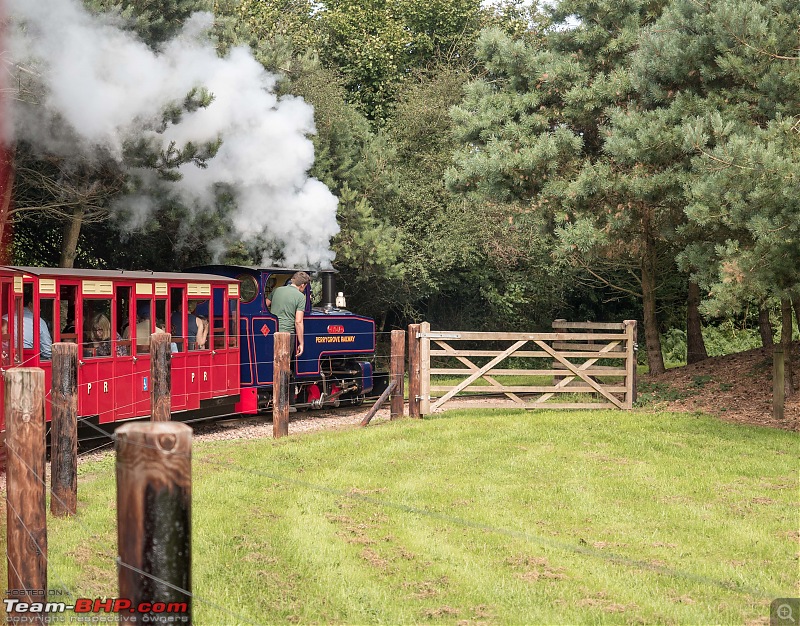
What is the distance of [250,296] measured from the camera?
16.3m

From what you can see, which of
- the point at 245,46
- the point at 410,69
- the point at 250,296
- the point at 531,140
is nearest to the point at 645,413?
the point at 531,140

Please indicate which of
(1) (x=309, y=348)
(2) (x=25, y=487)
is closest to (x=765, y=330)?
(1) (x=309, y=348)

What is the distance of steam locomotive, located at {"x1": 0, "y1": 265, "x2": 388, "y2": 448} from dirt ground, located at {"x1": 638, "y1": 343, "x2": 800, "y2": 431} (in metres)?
6.01

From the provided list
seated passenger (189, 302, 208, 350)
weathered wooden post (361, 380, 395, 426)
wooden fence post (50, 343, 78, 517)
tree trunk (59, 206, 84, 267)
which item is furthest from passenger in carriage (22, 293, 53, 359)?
tree trunk (59, 206, 84, 267)

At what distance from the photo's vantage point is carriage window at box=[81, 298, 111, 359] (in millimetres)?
12297

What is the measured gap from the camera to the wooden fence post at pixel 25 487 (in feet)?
16.8

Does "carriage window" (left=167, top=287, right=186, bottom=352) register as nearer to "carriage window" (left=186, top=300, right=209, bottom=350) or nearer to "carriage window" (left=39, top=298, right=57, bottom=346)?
"carriage window" (left=186, top=300, right=209, bottom=350)

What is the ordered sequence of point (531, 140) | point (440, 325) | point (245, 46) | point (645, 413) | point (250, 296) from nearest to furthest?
1. point (645, 413)
2. point (250, 296)
3. point (531, 140)
4. point (245, 46)
5. point (440, 325)

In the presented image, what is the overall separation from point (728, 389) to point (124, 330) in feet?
37.4

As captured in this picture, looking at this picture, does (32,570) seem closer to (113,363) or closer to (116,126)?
(113,363)

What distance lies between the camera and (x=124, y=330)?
42.6ft

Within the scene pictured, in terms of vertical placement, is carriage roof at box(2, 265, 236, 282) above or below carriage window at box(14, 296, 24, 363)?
above

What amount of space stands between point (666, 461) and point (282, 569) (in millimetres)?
5926

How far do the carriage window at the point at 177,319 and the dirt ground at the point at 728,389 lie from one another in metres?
8.19
